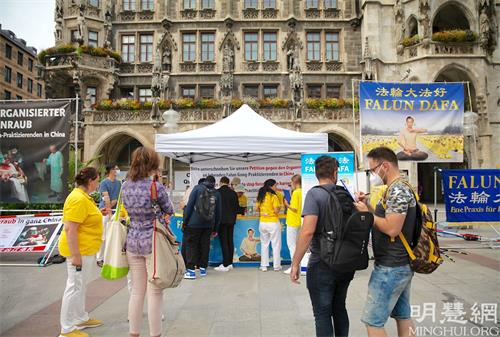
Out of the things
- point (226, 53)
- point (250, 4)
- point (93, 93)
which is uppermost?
point (250, 4)

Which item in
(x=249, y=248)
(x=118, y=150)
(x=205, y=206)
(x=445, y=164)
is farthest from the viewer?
(x=118, y=150)

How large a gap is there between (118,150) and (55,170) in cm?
1740

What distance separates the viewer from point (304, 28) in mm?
24406

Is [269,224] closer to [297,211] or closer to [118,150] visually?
[297,211]

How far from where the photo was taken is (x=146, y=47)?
24891 mm

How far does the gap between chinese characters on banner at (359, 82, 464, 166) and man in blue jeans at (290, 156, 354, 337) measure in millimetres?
6904

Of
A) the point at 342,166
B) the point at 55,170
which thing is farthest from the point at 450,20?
the point at 55,170

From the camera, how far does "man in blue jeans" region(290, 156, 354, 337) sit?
2.68 meters

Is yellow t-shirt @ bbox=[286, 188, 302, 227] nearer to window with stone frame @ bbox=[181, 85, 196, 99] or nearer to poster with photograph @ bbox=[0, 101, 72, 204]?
poster with photograph @ bbox=[0, 101, 72, 204]

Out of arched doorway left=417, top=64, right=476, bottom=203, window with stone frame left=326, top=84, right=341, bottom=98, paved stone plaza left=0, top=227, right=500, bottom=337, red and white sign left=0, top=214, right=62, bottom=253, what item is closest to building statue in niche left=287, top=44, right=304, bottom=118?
window with stone frame left=326, top=84, right=341, bottom=98

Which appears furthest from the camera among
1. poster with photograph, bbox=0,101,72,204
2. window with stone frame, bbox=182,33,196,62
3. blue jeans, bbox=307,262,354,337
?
window with stone frame, bbox=182,33,196,62

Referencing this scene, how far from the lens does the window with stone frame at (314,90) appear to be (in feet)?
80.2

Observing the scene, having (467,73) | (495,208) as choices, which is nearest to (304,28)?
(467,73)

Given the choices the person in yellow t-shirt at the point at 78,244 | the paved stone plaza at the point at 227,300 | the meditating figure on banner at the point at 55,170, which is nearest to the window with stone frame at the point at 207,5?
the meditating figure on banner at the point at 55,170
